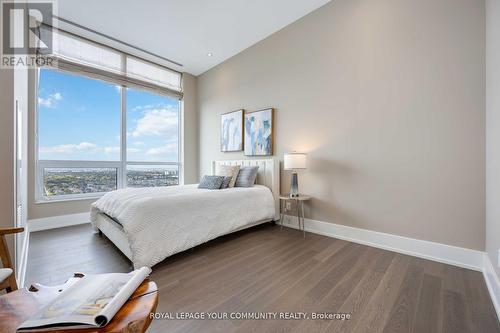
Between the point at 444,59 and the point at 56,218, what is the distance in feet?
18.7

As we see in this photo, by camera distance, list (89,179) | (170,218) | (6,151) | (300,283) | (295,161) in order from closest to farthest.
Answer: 1. (6,151)
2. (300,283)
3. (170,218)
4. (295,161)
5. (89,179)

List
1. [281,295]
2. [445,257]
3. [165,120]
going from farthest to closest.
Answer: [165,120]
[445,257]
[281,295]

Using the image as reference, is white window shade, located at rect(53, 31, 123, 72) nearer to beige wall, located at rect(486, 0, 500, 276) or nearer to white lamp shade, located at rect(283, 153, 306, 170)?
white lamp shade, located at rect(283, 153, 306, 170)

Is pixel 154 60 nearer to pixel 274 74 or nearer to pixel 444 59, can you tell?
pixel 274 74

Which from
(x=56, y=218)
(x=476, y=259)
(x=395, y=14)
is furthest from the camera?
(x=56, y=218)

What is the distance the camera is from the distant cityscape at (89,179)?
11.2 feet

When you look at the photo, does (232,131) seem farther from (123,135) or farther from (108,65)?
(108,65)

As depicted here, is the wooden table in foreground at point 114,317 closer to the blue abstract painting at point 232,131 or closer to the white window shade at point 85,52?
the blue abstract painting at point 232,131

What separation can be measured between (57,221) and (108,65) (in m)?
2.88

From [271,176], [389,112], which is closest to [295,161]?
[271,176]

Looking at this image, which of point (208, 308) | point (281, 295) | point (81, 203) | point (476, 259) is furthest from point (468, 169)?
point (81, 203)

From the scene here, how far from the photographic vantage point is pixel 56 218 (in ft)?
10.9

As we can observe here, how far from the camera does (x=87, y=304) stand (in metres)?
0.71

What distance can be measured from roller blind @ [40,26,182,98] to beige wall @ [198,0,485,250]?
2.51m
